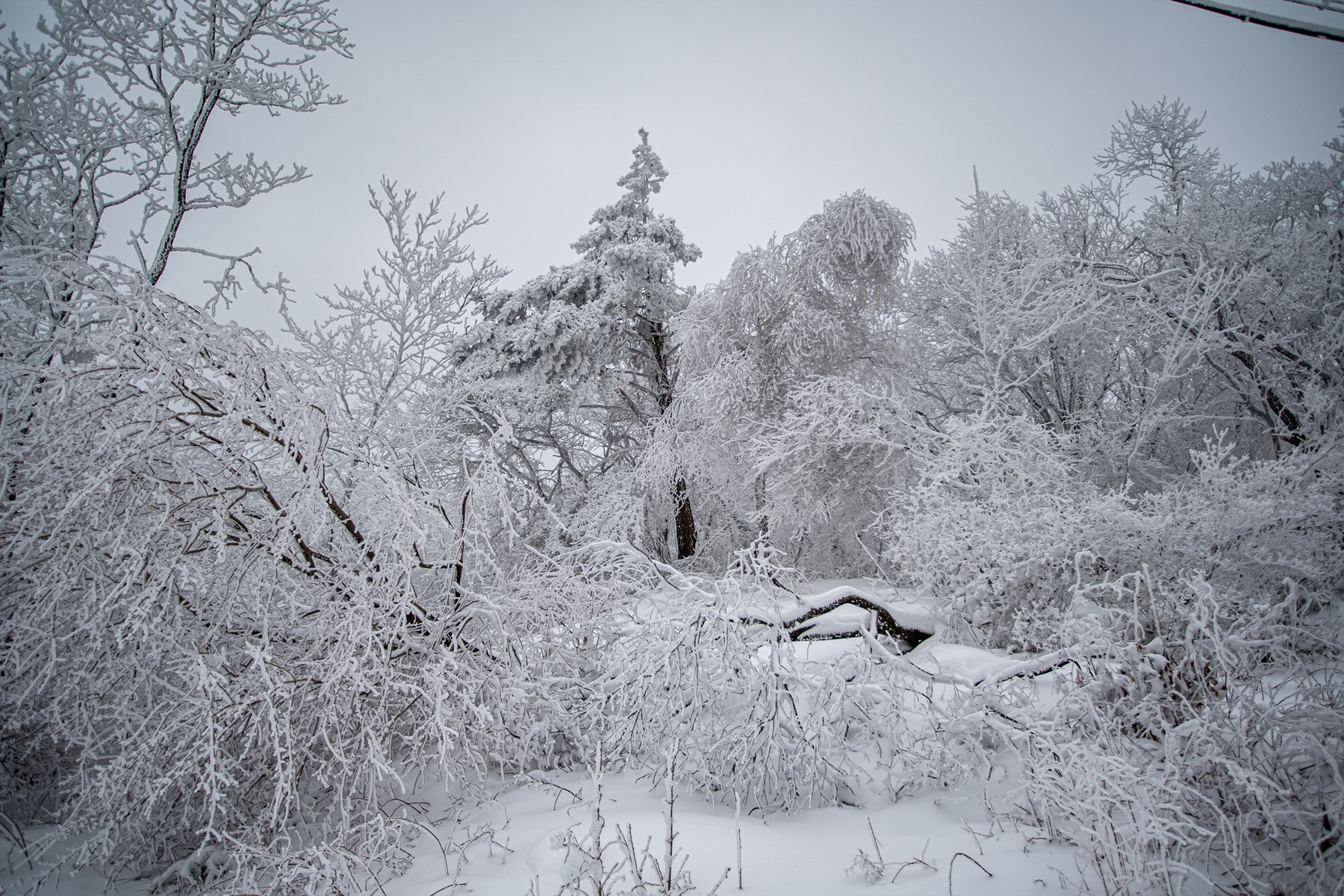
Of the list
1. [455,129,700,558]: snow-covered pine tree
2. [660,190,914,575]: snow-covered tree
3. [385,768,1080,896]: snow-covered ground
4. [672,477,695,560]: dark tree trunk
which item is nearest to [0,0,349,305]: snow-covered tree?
[455,129,700,558]: snow-covered pine tree

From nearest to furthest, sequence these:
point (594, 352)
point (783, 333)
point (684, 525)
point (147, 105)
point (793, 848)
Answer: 1. point (793, 848)
2. point (147, 105)
3. point (783, 333)
4. point (594, 352)
5. point (684, 525)

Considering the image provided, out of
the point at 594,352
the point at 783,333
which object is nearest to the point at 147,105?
the point at 594,352

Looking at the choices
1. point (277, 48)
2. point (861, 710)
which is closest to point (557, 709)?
point (861, 710)

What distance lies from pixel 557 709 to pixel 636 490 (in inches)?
315

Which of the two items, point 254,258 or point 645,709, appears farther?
point 254,258

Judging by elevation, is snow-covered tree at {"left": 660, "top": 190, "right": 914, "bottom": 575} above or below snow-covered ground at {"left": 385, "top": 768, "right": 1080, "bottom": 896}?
above

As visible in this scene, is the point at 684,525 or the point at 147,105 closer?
the point at 147,105

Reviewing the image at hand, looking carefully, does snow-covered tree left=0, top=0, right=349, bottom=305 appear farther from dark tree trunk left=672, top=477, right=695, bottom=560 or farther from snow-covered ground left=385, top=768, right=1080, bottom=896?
dark tree trunk left=672, top=477, right=695, bottom=560

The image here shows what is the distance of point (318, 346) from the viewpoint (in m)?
10.3

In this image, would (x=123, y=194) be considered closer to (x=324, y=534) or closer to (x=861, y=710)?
(x=324, y=534)

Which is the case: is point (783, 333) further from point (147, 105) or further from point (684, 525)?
point (147, 105)

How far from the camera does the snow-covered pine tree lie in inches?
430

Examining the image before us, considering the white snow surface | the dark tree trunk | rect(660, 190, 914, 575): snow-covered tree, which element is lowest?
the white snow surface

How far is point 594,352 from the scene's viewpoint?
1110cm
